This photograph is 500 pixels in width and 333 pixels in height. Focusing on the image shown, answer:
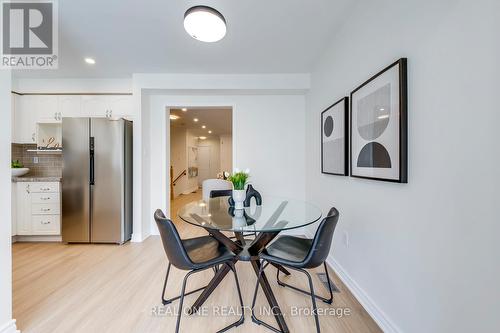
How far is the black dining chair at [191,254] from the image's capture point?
4.50ft

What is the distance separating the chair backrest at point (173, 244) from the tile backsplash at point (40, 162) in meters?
3.32

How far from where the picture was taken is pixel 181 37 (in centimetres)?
224

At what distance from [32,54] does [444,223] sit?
4260 millimetres

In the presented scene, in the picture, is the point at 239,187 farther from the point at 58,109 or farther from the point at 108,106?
the point at 58,109

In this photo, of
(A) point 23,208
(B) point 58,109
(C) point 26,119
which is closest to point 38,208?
(A) point 23,208

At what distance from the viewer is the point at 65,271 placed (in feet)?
7.59

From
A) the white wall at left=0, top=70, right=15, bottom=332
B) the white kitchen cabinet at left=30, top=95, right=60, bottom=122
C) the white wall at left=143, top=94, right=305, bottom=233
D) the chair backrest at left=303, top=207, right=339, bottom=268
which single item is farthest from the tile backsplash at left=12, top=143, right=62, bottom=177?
the chair backrest at left=303, top=207, right=339, bottom=268

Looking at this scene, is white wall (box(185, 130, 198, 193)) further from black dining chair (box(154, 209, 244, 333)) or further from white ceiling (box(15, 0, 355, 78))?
black dining chair (box(154, 209, 244, 333))

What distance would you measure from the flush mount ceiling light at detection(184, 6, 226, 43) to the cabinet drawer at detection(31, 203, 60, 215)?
326cm

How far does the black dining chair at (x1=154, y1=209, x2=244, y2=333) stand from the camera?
1.37 metres

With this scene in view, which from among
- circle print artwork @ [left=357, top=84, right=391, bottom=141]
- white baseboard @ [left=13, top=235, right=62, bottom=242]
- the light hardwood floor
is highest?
circle print artwork @ [left=357, top=84, right=391, bottom=141]

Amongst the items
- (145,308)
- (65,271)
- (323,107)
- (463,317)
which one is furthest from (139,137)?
(463,317)

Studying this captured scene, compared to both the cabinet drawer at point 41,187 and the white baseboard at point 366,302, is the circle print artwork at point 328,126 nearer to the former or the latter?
the white baseboard at point 366,302
